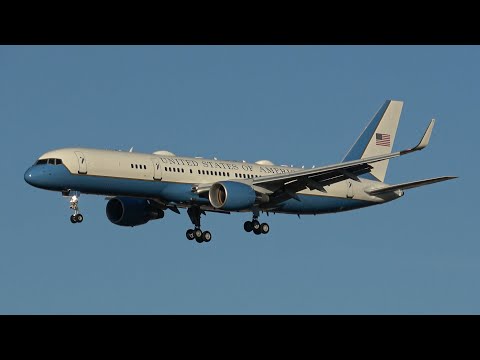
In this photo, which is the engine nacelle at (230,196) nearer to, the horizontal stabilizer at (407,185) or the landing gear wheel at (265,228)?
the landing gear wheel at (265,228)

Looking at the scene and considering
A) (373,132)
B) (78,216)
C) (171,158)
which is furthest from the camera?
(373,132)

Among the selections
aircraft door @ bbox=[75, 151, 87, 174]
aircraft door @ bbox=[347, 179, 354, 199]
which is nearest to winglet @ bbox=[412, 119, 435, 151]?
aircraft door @ bbox=[347, 179, 354, 199]

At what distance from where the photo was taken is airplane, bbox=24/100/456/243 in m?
72.7

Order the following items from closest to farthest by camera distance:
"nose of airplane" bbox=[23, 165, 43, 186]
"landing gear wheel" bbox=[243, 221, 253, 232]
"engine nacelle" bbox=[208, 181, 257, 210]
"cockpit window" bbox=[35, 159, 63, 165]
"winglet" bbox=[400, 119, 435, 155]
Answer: "winglet" bbox=[400, 119, 435, 155] < "nose of airplane" bbox=[23, 165, 43, 186] < "cockpit window" bbox=[35, 159, 63, 165] < "engine nacelle" bbox=[208, 181, 257, 210] < "landing gear wheel" bbox=[243, 221, 253, 232]

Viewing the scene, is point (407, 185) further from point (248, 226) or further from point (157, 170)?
point (157, 170)

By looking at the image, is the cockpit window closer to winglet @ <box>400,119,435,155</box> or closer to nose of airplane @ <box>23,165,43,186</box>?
nose of airplane @ <box>23,165,43,186</box>

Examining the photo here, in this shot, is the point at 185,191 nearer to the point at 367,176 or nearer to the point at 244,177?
the point at 244,177

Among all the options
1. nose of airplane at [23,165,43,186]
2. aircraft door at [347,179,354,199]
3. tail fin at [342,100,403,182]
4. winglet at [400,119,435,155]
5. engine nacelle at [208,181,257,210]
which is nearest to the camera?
winglet at [400,119,435,155]

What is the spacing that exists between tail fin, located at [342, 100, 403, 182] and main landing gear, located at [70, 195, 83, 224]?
1000 inches

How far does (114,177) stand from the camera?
73.4m

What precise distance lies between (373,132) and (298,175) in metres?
16.2

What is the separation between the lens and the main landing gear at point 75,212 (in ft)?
236

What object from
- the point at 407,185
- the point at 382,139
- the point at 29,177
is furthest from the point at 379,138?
the point at 29,177

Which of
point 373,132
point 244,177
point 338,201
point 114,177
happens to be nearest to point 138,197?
point 114,177
